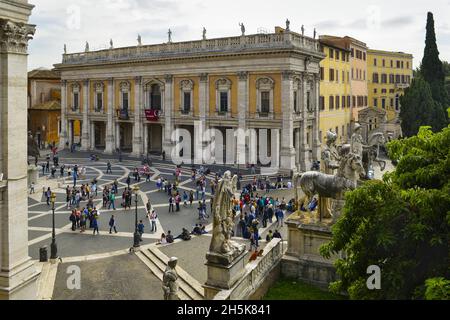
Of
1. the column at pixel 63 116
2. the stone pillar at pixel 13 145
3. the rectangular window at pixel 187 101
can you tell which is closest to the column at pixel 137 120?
the rectangular window at pixel 187 101

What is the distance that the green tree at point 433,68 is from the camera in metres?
48.6

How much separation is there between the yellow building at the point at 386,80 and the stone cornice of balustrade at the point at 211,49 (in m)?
32.0

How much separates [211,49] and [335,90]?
59.5ft

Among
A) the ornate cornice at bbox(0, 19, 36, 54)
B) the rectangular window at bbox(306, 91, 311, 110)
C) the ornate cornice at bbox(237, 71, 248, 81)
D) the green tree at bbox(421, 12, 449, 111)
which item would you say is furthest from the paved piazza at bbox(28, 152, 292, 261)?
the green tree at bbox(421, 12, 449, 111)

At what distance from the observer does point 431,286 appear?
7070 mm

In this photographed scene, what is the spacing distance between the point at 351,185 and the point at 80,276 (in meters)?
10.8

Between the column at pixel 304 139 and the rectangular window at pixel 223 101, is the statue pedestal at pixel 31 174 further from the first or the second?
the column at pixel 304 139

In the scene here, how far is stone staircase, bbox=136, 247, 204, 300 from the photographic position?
51.9 feet

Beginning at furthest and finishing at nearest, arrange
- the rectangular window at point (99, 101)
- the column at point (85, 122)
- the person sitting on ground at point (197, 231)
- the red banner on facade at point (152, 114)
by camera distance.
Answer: the column at point (85, 122)
the rectangular window at point (99, 101)
the red banner on facade at point (152, 114)
the person sitting on ground at point (197, 231)

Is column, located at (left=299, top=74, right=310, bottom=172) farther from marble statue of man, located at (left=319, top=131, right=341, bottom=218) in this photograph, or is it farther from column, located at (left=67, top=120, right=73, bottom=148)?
column, located at (left=67, top=120, right=73, bottom=148)

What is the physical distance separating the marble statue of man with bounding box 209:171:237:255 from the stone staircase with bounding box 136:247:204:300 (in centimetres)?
307

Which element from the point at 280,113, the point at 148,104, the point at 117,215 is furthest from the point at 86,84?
the point at 117,215

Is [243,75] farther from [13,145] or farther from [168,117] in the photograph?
[13,145]

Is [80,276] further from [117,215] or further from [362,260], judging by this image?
[362,260]
